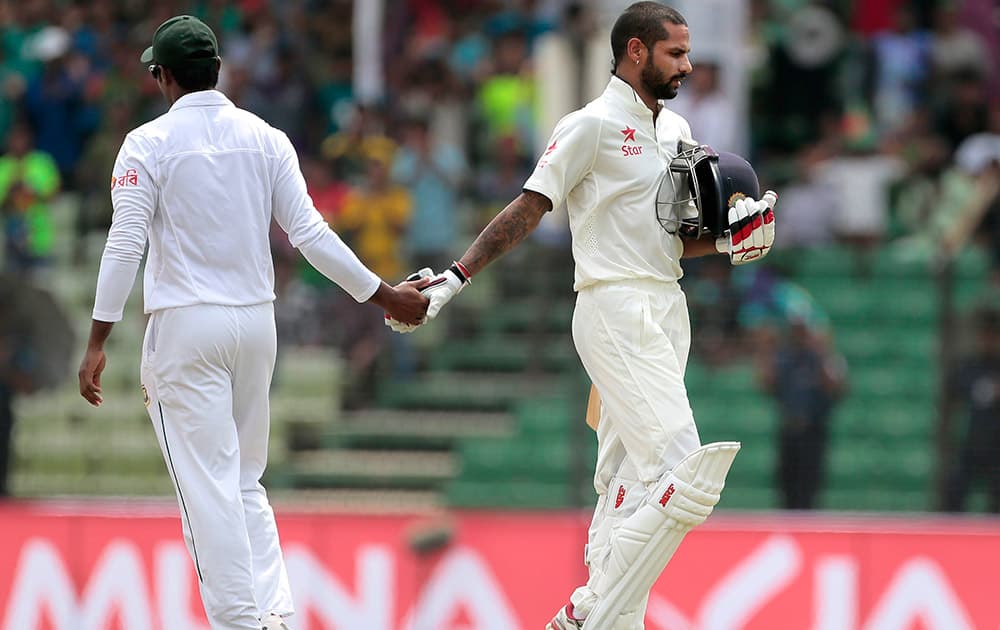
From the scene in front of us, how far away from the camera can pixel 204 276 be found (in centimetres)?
629

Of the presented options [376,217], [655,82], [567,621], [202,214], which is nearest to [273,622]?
[567,621]

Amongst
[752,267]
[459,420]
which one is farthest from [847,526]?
[459,420]

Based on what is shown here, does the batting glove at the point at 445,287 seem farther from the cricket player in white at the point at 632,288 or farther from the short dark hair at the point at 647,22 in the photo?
the short dark hair at the point at 647,22

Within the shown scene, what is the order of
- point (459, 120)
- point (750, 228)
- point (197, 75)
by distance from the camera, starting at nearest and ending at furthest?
point (197, 75), point (750, 228), point (459, 120)

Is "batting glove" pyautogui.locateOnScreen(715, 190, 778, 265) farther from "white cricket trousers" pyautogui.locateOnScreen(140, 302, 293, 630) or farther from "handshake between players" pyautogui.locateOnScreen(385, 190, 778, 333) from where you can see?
"white cricket trousers" pyautogui.locateOnScreen(140, 302, 293, 630)

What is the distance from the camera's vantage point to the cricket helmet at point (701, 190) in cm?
654

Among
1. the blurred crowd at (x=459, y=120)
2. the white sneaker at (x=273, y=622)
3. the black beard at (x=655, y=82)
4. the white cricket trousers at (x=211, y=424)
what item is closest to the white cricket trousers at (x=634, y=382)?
the black beard at (x=655, y=82)

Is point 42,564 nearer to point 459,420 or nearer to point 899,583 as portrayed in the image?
point 459,420

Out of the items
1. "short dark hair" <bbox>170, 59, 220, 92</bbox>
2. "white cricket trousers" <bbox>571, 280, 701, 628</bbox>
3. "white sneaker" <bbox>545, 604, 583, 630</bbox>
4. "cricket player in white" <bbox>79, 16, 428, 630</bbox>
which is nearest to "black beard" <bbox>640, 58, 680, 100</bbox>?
"white cricket trousers" <bbox>571, 280, 701, 628</bbox>

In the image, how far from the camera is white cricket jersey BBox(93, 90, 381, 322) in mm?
6227

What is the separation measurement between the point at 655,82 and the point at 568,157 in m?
0.44

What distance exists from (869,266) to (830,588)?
3.42m

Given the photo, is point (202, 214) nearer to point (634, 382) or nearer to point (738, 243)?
point (634, 382)

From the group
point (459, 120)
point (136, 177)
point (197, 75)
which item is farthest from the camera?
point (459, 120)
